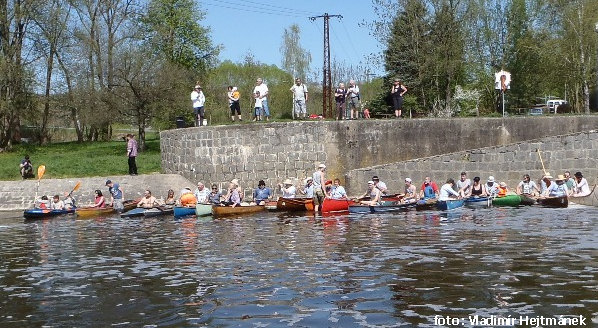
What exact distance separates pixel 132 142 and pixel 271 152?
570 centimetres

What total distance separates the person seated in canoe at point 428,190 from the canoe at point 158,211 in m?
8.36

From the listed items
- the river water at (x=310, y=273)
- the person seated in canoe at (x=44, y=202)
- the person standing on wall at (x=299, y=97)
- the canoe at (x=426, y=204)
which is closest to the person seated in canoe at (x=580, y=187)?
the river water at (x=310, y=273)

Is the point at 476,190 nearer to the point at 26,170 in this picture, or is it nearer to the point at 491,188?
the point at 491,188

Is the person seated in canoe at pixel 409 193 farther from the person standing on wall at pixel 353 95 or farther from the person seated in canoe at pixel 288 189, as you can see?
the person standing on wall at pixel 353 95

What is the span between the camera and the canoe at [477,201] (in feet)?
88.7

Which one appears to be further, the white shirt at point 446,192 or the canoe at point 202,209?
the canoe at point 202,209

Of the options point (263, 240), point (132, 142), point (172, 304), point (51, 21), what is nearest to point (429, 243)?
point (263, 240)

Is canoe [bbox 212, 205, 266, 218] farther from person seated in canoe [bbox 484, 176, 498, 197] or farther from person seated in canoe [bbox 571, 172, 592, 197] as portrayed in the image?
person seated in canoe [bbox 571, 172, 592, 197]

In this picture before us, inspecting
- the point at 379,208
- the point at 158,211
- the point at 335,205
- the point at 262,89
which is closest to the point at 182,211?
the point at 158,211

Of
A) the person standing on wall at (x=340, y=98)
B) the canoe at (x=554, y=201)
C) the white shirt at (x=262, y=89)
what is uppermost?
the white shirt at (x=262, y=89)

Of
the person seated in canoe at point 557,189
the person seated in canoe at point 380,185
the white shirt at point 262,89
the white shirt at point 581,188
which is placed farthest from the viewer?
the white shirt at point 262,89

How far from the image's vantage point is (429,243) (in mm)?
18328

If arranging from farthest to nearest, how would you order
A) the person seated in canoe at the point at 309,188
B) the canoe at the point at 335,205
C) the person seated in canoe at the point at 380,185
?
1. the person seated in canoe at the point at 309,188
2. the person seated in canoe at the point at 380,185
3. the canoe at the point at 335,205

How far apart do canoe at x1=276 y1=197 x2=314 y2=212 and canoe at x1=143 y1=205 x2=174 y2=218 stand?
3.91 meters
